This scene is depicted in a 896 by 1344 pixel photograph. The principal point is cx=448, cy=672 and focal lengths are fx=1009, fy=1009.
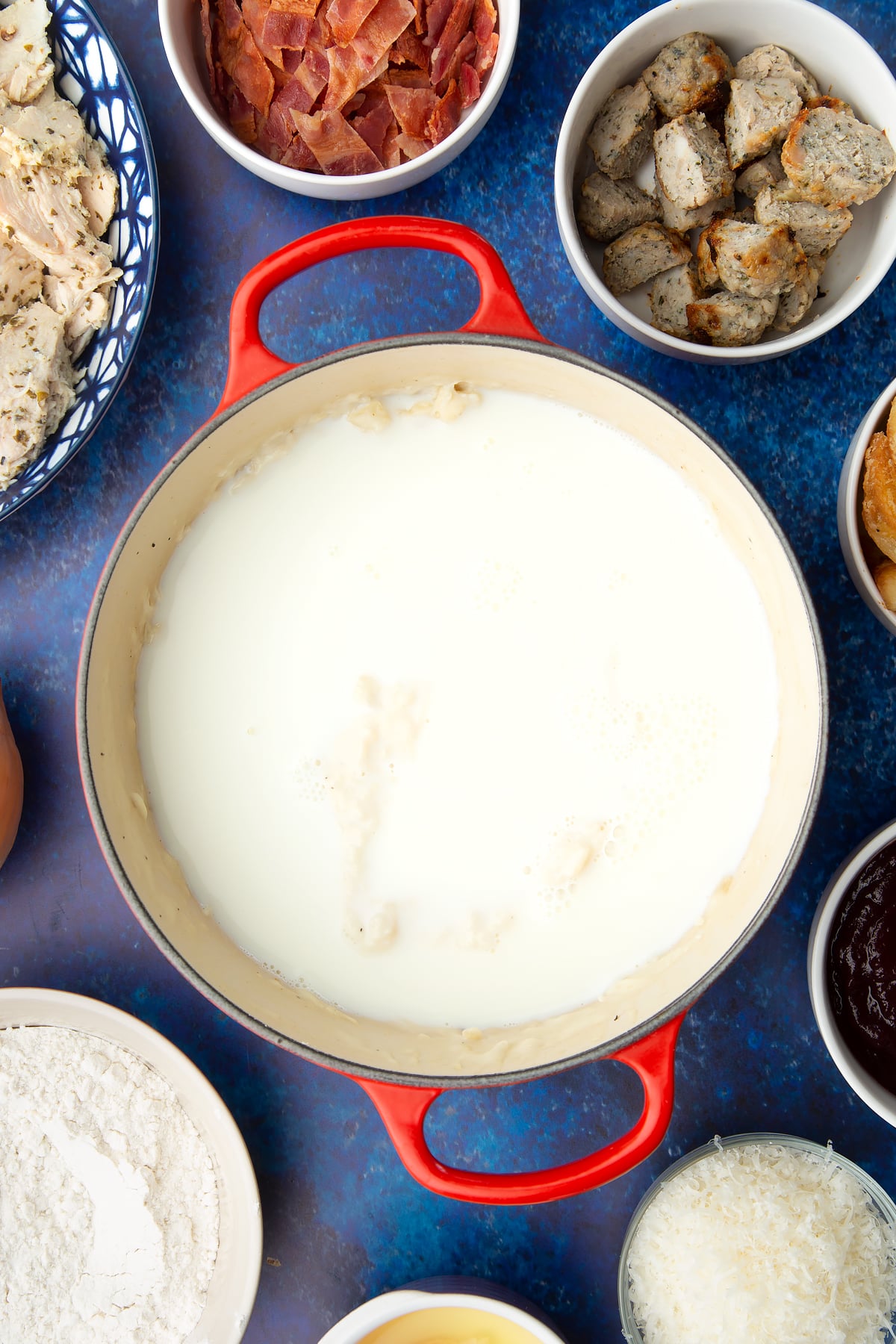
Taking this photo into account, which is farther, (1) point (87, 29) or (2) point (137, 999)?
(2) point (137, 999)

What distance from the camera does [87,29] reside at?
3.10 ft

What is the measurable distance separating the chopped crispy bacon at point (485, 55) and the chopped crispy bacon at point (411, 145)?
3.1 inches

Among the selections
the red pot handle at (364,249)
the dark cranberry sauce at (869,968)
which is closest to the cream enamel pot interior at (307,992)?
the red pot handle at (364,249)

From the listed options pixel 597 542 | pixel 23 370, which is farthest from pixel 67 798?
pixel 597 542

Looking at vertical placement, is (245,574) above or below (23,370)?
below

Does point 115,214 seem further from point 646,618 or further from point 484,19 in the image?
point 646,618

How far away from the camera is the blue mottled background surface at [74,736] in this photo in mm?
1011

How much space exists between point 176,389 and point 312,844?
0.49 m

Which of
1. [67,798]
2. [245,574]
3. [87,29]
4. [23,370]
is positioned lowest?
[67,798]

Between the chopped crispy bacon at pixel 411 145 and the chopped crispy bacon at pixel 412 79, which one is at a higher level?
the chopped crispy bacon at pixel 412 79

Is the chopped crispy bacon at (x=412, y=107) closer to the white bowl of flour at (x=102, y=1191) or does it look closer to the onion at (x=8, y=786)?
the onion at (x=8, y=786)

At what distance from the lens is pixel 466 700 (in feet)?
3.08

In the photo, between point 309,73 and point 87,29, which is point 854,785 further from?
point 87,29

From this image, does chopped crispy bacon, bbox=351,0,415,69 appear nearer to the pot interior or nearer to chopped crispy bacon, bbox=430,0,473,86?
chopped crispy bacon, bbox=430,0,473,86
